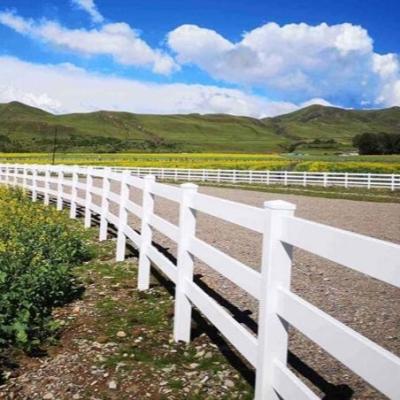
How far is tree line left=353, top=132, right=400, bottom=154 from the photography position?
11412cm

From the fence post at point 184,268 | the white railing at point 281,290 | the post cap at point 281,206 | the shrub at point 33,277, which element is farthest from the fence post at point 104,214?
the post cap at point 281,206

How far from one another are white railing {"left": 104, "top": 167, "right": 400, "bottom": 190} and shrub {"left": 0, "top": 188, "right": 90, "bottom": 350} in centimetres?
2332

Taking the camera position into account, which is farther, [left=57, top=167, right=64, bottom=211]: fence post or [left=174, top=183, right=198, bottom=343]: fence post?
[left=57, top=167, right=64, bottom=211]: fence post

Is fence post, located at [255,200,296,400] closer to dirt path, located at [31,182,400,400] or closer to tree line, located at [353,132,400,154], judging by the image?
dirt path, located at [31,182,400,400]

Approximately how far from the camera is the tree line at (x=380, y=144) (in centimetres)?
11412

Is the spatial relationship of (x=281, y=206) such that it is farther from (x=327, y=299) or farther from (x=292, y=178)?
(x=292, y=178)

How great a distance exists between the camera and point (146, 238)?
7891 mm

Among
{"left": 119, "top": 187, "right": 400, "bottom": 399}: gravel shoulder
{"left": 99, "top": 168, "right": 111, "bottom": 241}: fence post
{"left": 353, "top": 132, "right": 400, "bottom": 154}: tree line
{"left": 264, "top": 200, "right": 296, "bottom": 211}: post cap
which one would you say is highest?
{"left": 353, "top": 132, "right": 400, "bottom": 154}: tree line

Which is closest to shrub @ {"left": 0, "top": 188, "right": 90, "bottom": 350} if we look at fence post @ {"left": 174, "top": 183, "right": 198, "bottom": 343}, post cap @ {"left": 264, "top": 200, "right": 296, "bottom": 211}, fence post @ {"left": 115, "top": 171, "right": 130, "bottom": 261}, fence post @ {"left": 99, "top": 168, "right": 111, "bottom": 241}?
fence post @ {"left": 115, "top": 171, "right": 130, "bottom": 261}

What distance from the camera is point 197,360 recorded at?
5.15 meters

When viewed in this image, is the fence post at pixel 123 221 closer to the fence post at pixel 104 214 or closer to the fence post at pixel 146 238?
the fence post at pixel 146 238

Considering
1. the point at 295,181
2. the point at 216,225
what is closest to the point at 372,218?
the point at 216,225

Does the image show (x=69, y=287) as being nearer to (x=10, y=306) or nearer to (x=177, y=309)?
(x=10, y=306)

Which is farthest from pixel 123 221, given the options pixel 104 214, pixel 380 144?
pixel 380 144
